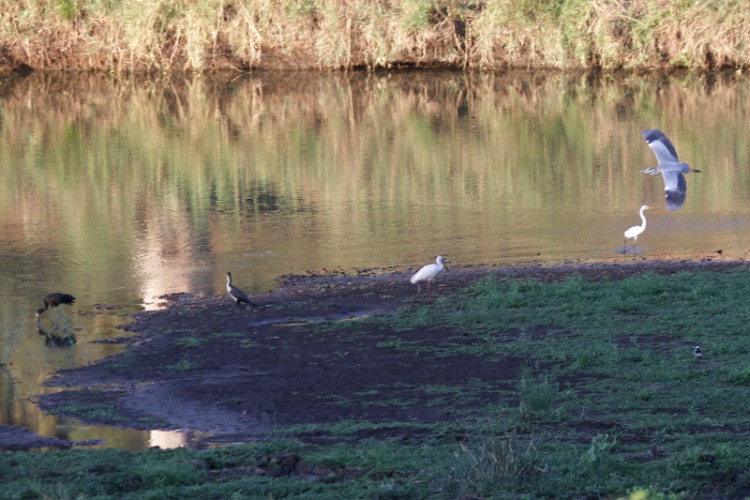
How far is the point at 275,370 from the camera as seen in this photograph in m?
11.1

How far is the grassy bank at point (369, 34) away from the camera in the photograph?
3431 cm

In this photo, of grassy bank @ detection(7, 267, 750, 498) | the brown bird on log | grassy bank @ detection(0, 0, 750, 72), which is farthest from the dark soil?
grassy bank @ detection(0, 0, 750, 72)

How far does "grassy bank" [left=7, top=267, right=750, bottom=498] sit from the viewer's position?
7.18m

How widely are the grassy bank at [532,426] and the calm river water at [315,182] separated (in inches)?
70.2

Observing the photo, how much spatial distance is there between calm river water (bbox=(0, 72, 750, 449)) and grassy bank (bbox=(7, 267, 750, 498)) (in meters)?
1.78

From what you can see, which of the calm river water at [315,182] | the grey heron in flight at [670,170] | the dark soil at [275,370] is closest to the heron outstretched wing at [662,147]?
the grey heron in flight at [670,170]

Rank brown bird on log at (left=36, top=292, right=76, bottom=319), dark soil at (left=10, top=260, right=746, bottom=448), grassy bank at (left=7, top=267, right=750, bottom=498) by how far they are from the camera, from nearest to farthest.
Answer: grassy bank at (left=7, top=267, right=750, bottom=498) < dark soil at (left=10, top=260, right=746, bottom=448) < brown bird on log at (left=36, top=292, right=76, bottom=319)

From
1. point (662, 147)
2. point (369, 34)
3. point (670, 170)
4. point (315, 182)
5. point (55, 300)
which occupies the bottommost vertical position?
point (55, 300)

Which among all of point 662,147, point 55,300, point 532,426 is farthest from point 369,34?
point 532,426

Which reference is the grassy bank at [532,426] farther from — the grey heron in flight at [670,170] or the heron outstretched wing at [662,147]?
the heron outstretched wing at [662,147]

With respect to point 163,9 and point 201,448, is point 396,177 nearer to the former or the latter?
point 201,448

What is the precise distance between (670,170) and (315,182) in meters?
8.41

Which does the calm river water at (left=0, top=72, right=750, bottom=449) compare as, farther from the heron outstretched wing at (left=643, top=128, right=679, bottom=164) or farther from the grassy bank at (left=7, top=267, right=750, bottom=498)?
the grassy bank at (left=7, top=267, right=750, bottom=498)

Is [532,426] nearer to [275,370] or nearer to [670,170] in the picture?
[275,370]
